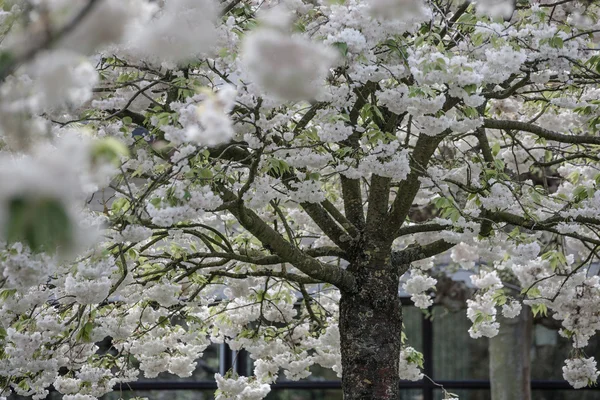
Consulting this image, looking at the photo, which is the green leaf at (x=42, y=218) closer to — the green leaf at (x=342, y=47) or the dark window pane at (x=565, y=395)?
the green leaf at (x=342, y=47)

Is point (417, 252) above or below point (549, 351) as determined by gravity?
above

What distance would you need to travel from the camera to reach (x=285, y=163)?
171 inches

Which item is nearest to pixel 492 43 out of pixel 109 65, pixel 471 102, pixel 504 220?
pixel 471 102

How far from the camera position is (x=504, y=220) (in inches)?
202

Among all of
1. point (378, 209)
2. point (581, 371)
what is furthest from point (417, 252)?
point (581, 371)

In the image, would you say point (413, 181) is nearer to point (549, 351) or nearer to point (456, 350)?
point (456, 350)

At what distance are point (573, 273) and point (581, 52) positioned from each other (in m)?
1.74

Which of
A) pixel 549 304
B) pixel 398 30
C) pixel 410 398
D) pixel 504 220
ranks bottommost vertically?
pixel 410 398

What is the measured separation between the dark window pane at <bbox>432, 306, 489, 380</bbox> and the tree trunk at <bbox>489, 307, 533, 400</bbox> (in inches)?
58.9

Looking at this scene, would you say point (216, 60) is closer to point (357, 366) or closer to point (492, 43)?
point (492, 43)

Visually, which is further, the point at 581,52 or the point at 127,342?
the point at 127,342

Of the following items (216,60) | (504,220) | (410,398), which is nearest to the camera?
(216,60)

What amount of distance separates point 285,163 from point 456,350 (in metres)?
6.97

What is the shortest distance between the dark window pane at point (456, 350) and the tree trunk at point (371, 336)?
17.5ft
